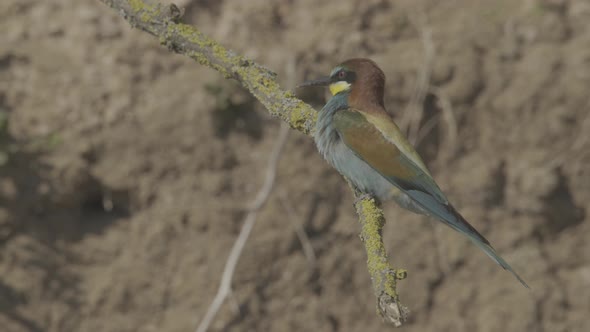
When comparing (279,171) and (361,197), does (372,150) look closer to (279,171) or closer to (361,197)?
(361,197)

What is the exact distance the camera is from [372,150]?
2.72m

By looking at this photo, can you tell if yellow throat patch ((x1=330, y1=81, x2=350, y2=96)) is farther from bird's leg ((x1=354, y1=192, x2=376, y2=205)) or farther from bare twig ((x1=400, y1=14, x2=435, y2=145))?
bare twig ((x1=400, y1=14, x2=435, y2=145))

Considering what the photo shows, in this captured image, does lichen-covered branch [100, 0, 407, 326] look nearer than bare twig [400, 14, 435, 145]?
Yes

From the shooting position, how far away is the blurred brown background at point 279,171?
3.67m

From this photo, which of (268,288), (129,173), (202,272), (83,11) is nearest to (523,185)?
(268,288)

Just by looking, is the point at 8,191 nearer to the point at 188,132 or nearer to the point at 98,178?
the point at 98,178

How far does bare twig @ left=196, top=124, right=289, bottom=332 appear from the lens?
11.8 ft

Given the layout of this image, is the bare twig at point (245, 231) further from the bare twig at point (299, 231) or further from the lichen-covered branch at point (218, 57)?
the lichen-covered branch at point (218, 57)

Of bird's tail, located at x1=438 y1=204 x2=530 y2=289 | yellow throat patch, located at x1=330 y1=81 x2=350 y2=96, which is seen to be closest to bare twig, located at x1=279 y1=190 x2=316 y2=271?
yellow throat patch, located at x1=330 y1=81 x2=350 y2=96

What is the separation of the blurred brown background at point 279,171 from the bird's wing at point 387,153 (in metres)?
1.18

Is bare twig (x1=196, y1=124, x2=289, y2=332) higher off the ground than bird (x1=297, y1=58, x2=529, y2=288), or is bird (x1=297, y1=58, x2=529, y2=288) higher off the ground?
bare twig (x1=196, y1=124, x2=289, y2=332)

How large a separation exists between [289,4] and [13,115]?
147cm

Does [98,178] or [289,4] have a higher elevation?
[289,4]

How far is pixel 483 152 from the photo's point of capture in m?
4.11
